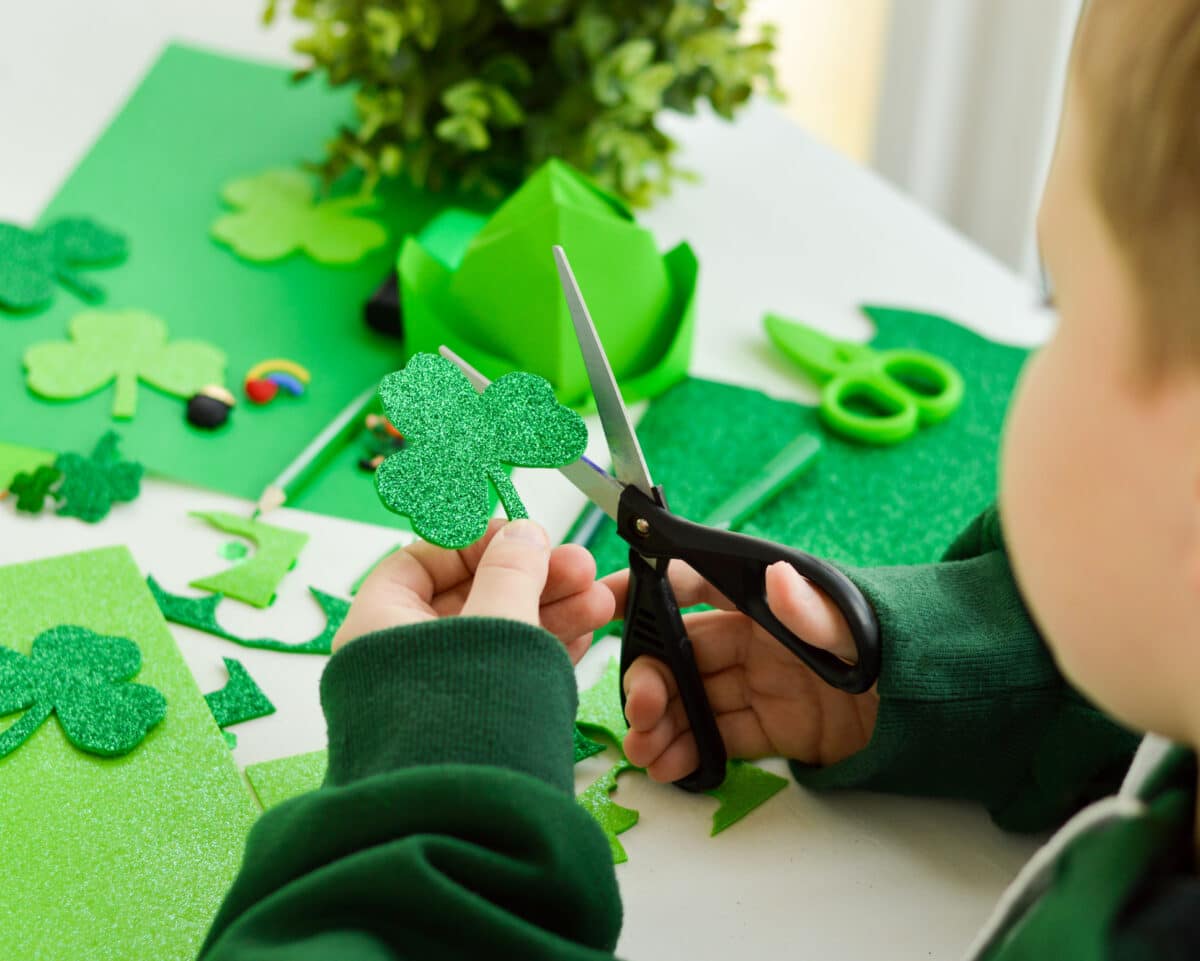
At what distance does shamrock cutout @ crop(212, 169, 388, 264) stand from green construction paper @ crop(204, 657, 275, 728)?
15.0 inches

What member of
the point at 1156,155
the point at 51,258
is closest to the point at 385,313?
the point at 51,258

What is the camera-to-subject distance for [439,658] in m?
0.50

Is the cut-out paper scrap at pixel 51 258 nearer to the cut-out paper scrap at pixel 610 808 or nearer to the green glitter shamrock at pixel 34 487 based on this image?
the green glitter shamrock at pixel 34 487

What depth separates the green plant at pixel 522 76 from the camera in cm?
93

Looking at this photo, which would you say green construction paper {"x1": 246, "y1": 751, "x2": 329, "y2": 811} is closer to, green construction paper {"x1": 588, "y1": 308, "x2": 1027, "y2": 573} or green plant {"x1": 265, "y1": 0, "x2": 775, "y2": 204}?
green construction paper {"x1": 588, "y1": 308, "x2": 1027, "y2": 573}

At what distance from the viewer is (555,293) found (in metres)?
0.79

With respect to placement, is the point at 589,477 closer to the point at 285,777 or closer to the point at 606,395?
the point at 606,395

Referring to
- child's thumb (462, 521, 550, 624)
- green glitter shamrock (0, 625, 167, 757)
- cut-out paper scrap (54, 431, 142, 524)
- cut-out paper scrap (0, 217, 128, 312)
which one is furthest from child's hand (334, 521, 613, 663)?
cut-out paper scrap (0, 217, 128, 312)

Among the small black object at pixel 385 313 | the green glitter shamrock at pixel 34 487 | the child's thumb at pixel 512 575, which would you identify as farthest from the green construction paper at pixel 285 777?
the small black object at pixel 385 313

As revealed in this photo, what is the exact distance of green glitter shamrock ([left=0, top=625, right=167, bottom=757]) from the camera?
0.60m

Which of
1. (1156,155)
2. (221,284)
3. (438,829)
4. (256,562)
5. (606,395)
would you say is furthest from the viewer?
(221,284)

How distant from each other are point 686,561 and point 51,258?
524 mm

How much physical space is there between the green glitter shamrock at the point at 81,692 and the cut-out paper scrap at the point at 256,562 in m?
0.06

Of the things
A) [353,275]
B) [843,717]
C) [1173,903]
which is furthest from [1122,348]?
[353,275]
